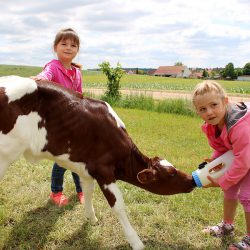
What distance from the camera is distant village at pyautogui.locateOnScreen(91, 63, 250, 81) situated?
7444 centimetres

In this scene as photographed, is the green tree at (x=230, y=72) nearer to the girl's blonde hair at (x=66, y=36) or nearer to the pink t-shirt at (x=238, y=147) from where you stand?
the girl's blonde hair at (x=66, y=36)

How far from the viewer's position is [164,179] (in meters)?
3.82

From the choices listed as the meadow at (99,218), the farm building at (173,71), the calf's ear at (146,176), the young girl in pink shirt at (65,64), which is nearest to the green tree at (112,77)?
the meadow at (99,218)

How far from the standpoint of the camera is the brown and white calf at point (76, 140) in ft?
11.3

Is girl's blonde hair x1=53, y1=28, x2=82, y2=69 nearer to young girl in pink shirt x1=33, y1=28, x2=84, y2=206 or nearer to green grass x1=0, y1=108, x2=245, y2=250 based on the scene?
young girl in pink shirt x1=33, y1=28, x2=84, y2=206

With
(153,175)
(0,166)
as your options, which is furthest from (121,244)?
(0,166)

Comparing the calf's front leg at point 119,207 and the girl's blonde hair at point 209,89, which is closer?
the girl's blonde hair at point 209,89

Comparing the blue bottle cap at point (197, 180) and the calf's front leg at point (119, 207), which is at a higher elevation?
the blue bottle cap at point (197, 180)

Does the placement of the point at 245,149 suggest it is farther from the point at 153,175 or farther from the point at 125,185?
the point at 125,185

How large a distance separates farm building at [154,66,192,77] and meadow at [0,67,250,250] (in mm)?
89680

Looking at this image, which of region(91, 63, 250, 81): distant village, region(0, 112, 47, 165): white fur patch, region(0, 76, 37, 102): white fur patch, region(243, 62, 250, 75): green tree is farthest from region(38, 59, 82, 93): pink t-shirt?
region(243, 62, 250, 75): green tree

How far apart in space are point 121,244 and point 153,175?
0.82 metres

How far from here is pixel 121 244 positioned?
3.96 metres

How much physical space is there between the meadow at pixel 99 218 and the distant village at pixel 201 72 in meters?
71.5
